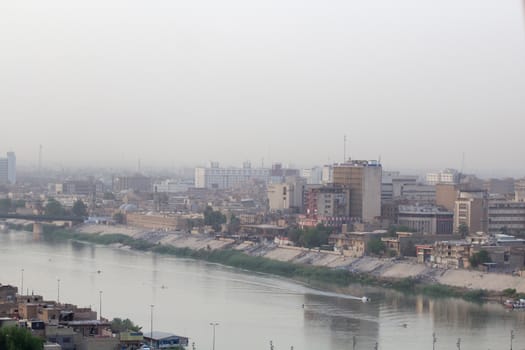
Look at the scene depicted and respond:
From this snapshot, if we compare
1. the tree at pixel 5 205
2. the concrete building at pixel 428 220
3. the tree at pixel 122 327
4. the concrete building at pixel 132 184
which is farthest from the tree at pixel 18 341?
the concrete building at pixel 132 184

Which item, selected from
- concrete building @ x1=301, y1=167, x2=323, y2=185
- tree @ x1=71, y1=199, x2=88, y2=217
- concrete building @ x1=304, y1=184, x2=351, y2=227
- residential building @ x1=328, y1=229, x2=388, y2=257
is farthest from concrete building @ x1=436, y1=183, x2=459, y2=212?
concrete building @ x1=301, y1=167, x2=323, y2=185

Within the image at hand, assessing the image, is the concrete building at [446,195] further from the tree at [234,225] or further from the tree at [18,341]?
the tree at [18,341]

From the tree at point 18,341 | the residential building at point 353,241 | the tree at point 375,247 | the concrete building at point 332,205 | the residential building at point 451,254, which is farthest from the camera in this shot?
the concrete building at point 332,205

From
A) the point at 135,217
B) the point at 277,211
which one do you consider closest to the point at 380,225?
the point at 277,211

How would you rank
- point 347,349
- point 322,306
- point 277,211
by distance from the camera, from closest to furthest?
1. point 347,349
2. point 322,306
3. point 277,211

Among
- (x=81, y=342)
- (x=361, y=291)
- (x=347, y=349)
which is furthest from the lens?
(x=361, y=291)

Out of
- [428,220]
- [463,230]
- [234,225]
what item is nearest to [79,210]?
[234,225]

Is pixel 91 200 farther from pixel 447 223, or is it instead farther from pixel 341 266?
pixel 341 266

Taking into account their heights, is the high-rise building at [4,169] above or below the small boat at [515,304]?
above
